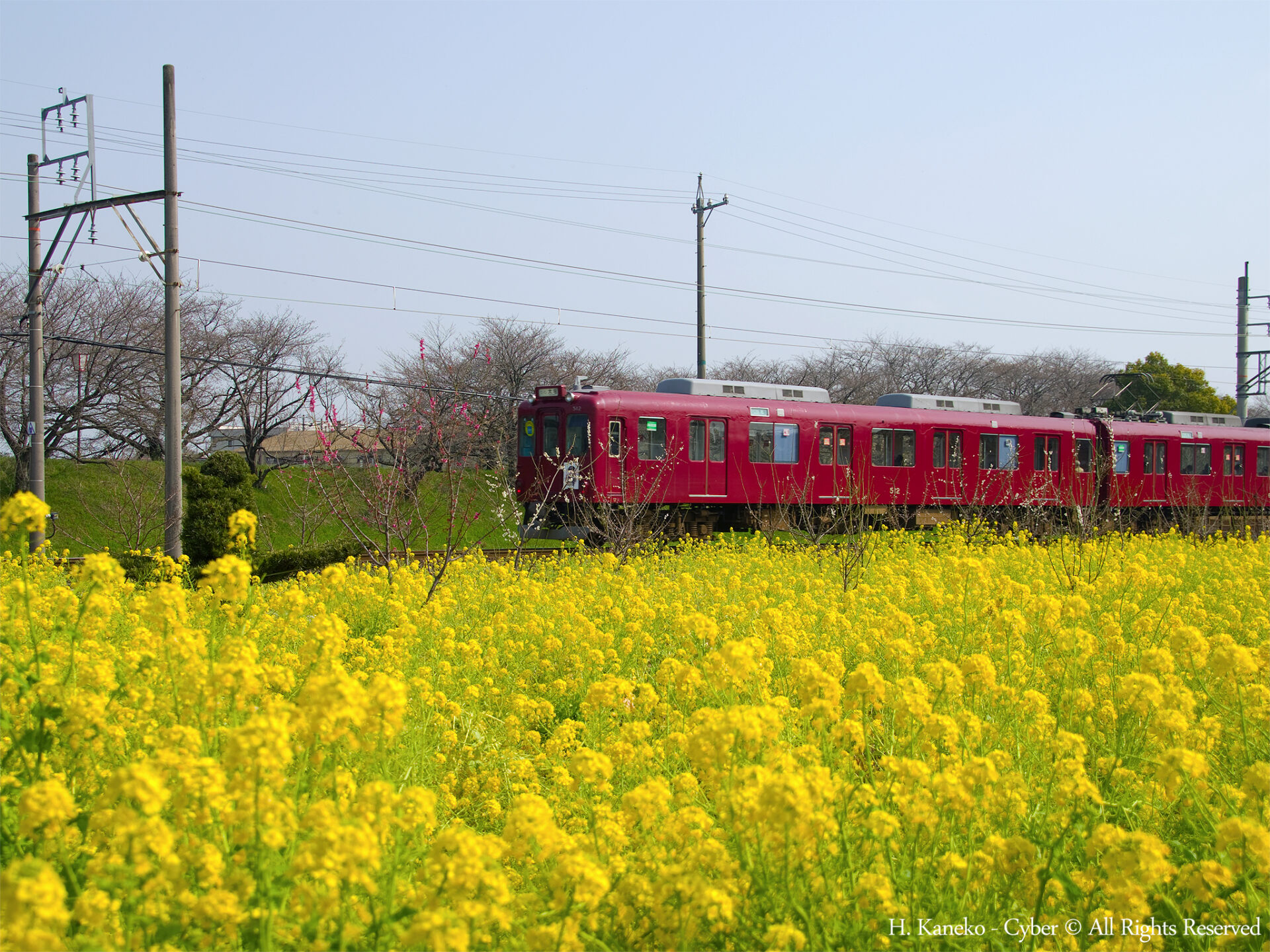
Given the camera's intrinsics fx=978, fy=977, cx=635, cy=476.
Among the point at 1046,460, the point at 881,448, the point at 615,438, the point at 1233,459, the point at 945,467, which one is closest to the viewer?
the point at 615,438

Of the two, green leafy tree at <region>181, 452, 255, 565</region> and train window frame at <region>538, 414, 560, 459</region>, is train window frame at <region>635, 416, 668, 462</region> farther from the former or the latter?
green leafy tree at <region>181, 452, 255, 565</region>

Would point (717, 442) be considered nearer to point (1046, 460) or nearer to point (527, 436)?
point (527, 436)

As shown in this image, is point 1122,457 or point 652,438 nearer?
point 652,438

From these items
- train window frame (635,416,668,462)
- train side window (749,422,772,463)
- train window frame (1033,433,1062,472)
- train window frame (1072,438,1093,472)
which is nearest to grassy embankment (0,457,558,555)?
train window frame (635,416,668,462)

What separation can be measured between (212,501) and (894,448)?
1053 centimetres

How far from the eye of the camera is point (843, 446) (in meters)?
15.7

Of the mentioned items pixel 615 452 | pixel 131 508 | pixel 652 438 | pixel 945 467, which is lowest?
pixel 131 508

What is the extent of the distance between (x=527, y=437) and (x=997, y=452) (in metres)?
8.68

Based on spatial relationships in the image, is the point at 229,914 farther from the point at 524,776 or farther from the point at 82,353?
the point at 82,353

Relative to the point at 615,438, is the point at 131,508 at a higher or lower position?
lower

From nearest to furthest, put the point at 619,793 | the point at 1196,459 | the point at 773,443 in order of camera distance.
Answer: the point at 619,793
the point at 773,443
the point at 1196,459

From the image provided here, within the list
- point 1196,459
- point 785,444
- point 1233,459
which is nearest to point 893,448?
point 785,444

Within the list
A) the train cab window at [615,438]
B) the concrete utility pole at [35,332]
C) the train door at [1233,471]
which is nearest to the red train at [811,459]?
the train cab window at [615,438]

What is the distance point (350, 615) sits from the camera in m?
6.66
